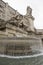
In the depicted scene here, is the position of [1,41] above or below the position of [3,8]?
below

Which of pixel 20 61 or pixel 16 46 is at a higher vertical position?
pixel 16 46

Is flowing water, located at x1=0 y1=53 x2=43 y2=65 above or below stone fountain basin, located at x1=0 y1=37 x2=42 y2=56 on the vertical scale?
below

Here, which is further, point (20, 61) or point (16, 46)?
point (16, 46)

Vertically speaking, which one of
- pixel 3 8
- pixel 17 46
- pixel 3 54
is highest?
pixel 3 8

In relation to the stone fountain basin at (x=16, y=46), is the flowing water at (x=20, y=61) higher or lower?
lower

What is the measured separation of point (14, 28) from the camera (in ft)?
44.1

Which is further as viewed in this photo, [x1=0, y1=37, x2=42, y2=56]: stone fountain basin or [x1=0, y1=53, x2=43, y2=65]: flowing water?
[x1=0, y1=37, x2=42, y2=56]: stone fountain basin

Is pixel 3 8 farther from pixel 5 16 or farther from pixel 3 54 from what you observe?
pixel 3 54

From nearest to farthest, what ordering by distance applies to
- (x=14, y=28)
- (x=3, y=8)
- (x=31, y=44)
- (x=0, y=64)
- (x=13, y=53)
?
(x=0, y=64) < (x=13, y=53) < (x=31, y=44) < (x=14, y=28) < (x=3, y=8)

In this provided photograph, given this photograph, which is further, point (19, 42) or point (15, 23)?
point (15, 23)

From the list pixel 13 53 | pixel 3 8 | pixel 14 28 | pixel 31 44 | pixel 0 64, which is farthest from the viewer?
pixel 3 8

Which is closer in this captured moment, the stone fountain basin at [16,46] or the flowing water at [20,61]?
the flowing water at [20,61]

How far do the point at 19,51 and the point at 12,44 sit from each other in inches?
26.2

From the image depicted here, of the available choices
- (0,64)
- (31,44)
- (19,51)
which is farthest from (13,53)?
(0,64)
